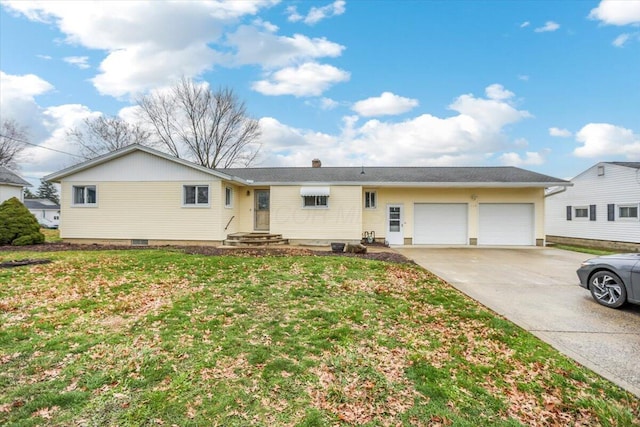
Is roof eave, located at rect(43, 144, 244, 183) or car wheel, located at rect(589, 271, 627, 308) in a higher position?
roof eave, located at rect(43, 144, 244, 183)

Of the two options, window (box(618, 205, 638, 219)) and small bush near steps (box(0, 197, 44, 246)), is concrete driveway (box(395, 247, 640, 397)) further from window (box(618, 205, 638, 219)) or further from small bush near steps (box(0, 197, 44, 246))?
small bush near steps (box(0, 197, 44, 246))

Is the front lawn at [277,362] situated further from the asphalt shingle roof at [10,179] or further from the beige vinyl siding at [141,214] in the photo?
the asphalt shingle roof at [10,179]

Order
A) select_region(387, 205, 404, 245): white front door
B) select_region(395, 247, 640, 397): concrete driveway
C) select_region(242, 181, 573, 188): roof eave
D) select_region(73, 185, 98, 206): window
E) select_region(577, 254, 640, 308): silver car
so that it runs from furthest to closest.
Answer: select_region(387, 205, 404, 245): white front door < select_region(242, 181, 573, 188): roof eave < select_region(73, 185, 98, 206): window < select_region(577, 254, 640, 308): silver car < select_region(395, 247, 640, 397): concrete driveway

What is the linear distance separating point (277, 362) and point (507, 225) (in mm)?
15528

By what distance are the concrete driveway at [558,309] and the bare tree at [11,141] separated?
1599 inches

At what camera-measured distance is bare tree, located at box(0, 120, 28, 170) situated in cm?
3084

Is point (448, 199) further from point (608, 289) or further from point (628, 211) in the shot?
point (608, 289)

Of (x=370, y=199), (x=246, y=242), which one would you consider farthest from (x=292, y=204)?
(x=370, y=199)

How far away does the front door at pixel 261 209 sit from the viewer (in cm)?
1565

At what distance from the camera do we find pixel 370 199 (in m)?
15.7

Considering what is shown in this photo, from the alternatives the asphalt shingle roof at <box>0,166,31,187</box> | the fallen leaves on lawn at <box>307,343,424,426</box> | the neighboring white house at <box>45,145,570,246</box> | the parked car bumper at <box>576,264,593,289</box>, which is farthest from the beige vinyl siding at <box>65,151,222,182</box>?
the parked car bumper at <box>576,264,593,289</box>

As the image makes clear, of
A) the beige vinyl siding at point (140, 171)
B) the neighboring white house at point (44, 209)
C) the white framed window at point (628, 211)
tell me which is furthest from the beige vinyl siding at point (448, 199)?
the neighboring white house at point (44, 209)

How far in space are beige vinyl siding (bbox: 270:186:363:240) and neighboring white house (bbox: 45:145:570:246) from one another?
0.16ft

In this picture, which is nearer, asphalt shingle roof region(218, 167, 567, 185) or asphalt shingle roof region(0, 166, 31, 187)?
asphalt shingle roof region(218, 167, 567, 185)
